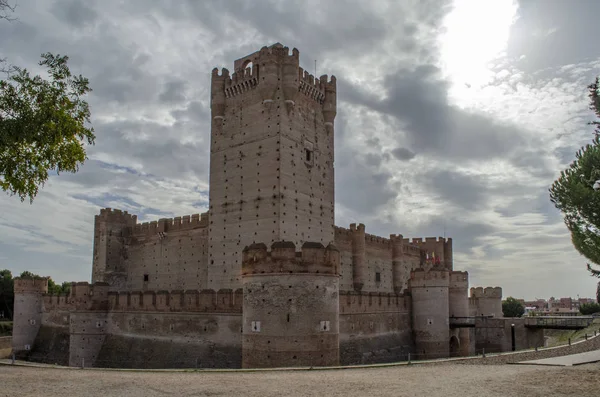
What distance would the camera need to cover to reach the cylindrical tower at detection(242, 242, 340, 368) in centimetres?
→ 1631

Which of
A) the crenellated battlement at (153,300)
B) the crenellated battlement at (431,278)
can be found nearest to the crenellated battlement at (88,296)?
the crenellated battlement at (153,300)

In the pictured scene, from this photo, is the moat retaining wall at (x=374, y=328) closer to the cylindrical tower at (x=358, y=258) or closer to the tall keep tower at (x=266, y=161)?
the tall keep tower at (x=266, y=161)

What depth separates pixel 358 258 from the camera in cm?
3703

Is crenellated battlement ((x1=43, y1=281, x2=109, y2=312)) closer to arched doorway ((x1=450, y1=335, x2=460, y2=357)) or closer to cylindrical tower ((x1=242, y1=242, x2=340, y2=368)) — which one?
cylindrical tower ((x1=242, y1=242, x2=340, y2=368))

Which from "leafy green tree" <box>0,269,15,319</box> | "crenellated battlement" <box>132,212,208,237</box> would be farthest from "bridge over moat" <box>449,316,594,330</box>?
"leafy green tree" <box>0,269,15,319</box>

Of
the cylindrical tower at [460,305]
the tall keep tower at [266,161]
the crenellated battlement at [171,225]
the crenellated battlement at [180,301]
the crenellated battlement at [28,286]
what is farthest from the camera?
the crenellated battlement at [171,225]

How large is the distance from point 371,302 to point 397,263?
56.7 feet

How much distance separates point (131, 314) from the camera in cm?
2659

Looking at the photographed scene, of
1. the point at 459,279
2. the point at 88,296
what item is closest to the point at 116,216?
the point at 88,296

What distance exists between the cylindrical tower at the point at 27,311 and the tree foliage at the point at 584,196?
3019cm

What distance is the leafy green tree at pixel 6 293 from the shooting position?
54.8 meters

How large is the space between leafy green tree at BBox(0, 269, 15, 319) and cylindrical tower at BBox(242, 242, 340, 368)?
47.5 metres

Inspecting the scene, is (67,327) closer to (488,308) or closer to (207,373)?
(207,373)

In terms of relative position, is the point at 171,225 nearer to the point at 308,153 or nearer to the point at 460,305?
the point at 308,153
